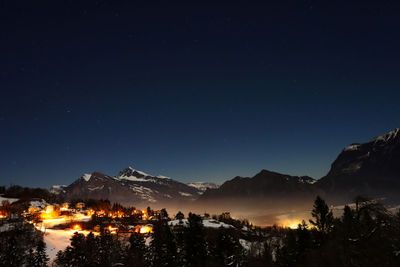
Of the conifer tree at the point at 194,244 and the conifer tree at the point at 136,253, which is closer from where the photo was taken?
the conifer tree at the point at 194,244

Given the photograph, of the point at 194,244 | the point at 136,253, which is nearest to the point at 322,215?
the point at 194,244

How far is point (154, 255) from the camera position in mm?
71625

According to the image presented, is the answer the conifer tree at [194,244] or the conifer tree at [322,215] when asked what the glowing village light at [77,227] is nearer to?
the conifer tree at [194,244]

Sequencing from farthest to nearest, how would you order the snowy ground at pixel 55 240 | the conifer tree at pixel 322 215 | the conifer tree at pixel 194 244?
1. the snowy ground at pixel 55 240
2. the conifer tree at pixel 322 215
3. the conifer tree at pixel 194 244

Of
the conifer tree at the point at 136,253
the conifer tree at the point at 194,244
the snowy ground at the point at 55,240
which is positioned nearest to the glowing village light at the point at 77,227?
the snowy ground at the point at 55,240

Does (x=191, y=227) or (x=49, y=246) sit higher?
(x=191, y=227)

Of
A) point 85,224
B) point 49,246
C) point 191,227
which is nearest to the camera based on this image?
point 191,227

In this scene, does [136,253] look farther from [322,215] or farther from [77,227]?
[77,227]

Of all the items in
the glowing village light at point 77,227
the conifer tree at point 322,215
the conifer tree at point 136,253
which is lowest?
the conifer tree at point 136,253

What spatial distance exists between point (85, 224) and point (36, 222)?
75.9 feet

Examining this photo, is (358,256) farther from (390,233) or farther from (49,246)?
(49,246)

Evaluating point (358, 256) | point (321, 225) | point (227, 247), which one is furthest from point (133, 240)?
point (358, 256)

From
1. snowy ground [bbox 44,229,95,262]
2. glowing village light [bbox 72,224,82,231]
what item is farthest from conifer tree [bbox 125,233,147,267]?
glowing village light [bbox 72,224,82,231]

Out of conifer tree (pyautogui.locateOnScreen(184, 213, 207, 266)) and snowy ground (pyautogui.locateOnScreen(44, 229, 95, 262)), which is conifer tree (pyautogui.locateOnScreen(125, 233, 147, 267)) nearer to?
snowy ground (pyautogui.locateOnScreen(44, 229, 95, 262))
